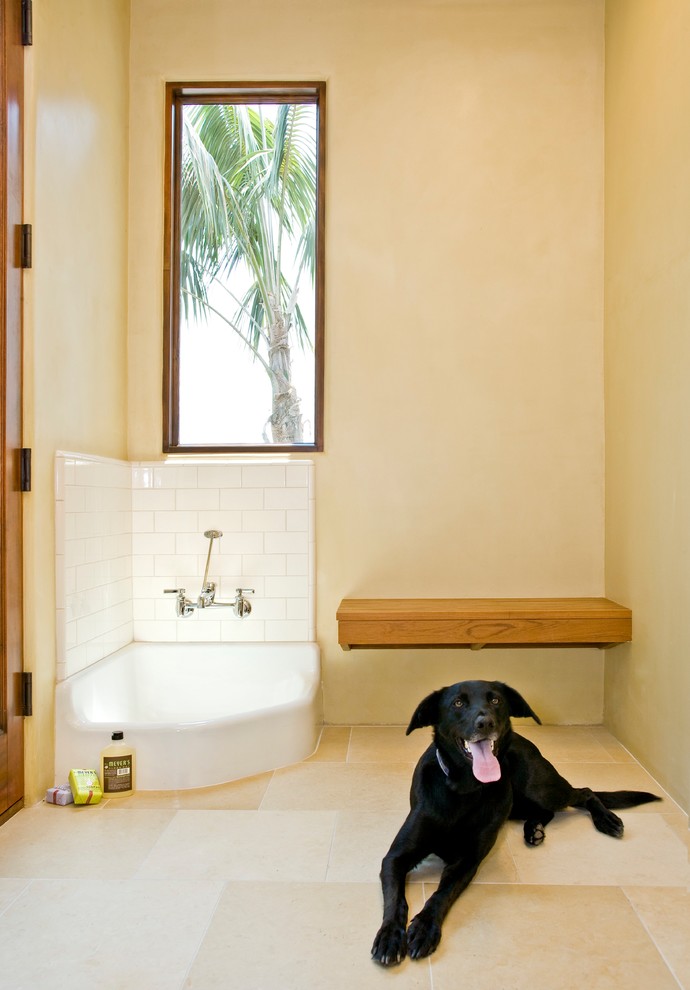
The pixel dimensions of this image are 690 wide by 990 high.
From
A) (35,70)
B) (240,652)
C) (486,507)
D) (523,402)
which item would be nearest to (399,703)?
(240,652)

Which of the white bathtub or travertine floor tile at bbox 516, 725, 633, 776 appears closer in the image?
the white bathtub

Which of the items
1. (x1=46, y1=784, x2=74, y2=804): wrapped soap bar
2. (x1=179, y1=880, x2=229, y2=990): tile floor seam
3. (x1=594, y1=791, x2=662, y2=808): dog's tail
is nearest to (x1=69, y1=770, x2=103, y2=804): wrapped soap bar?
(x1=46, y1=784, x2=74, y2=804): wrapped soap bar

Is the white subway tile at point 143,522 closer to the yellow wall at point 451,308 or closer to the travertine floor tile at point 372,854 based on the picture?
the yellow wall at point 451,308

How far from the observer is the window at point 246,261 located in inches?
143

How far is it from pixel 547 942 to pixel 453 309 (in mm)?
2617

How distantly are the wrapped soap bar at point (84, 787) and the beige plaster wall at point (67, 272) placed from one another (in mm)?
135

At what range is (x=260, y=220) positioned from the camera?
143 inches

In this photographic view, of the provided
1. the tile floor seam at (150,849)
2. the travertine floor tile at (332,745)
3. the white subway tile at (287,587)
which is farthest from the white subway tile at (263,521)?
the tile floor seam at (150,849)

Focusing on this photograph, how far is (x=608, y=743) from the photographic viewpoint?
3.21 metres

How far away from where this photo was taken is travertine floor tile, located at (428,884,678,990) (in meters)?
1.62

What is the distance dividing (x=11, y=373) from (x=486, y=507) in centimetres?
211

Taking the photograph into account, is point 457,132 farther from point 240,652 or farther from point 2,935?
point 2,935

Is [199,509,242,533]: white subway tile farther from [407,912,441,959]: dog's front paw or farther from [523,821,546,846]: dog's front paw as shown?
[407,912,441,959]: dog's front paw

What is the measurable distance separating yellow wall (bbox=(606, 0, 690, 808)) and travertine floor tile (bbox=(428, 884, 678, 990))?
80 centimetres
